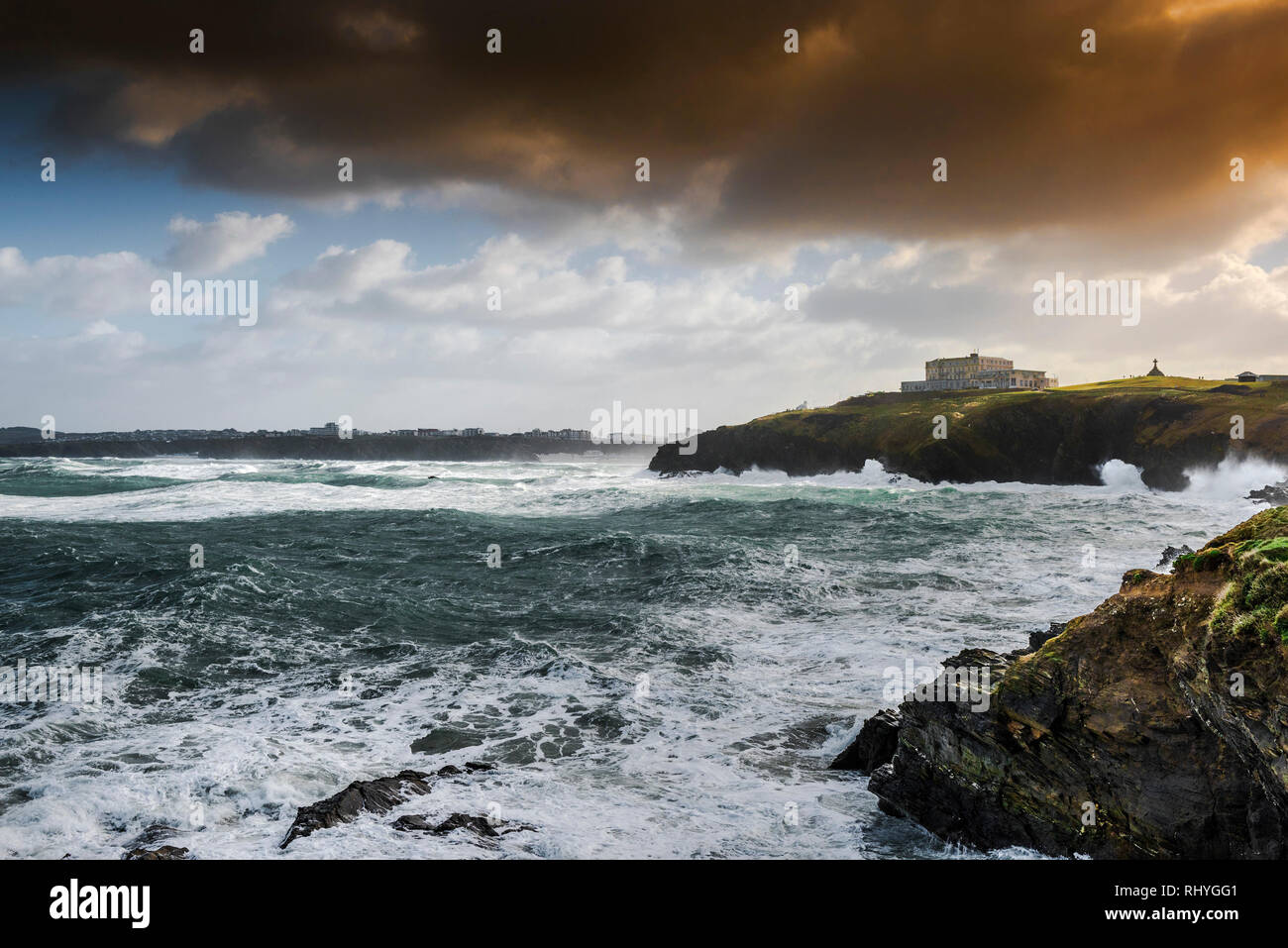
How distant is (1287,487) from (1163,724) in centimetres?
4824

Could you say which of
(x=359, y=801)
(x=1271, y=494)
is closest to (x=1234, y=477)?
(x=1271, y=494)

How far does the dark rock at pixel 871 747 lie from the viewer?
31.7 feet

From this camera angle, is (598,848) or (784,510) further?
(784,510)

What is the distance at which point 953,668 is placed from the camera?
9367mm

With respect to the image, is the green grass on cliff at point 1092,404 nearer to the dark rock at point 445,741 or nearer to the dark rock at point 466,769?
the dark rock at point 445,741

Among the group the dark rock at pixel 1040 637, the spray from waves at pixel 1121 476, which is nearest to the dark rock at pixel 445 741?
the dark rock at pixel 1040 637

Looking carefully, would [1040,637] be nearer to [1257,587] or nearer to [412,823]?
[1257,587]

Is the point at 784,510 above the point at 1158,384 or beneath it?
beneath

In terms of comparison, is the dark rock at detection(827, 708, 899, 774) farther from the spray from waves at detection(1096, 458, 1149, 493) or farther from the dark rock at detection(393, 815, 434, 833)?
the spray from waves at detection(1096, 458, 1149, 493)

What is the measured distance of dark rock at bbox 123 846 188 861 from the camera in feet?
23.5

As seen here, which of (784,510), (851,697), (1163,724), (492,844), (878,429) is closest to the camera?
(1163,724)

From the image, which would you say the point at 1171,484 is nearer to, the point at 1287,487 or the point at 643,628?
the point at 1287,487

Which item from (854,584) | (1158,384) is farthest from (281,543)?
(1158,384)

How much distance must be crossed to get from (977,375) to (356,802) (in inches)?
5890
